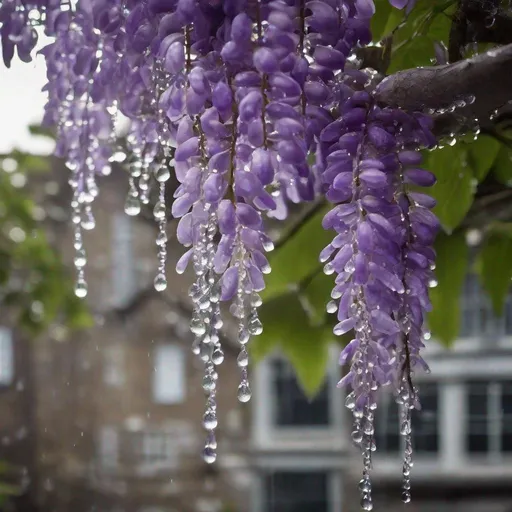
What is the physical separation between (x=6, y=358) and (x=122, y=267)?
47.6 inches

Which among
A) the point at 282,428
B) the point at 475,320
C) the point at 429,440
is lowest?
the point at 429,440

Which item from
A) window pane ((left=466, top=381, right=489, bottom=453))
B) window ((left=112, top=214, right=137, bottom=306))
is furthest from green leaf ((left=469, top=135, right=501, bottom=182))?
window pane ((left=466, top=381, right=489, bottom=453))

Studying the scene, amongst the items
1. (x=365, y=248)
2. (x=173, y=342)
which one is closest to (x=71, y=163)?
(x=365, y=248)

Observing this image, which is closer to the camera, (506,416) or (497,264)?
(497,264)

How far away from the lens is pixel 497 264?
535 millimetres

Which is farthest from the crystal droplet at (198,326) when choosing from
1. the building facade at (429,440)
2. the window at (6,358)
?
the building facade at (429,440)

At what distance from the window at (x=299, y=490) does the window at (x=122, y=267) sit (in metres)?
1.88

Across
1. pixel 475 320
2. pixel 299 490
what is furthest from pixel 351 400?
pixel 299 490

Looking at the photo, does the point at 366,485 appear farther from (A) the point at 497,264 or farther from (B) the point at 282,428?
(B) the point at 282,428

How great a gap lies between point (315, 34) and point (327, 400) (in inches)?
267

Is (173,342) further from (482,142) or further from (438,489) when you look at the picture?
(482,142)

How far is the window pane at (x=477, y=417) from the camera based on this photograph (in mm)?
7137

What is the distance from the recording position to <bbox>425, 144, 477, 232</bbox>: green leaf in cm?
43

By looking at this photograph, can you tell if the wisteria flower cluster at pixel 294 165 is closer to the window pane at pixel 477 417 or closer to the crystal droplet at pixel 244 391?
the crystal droplet at pixel 244 391
